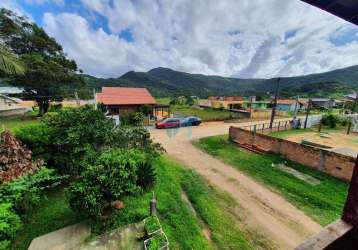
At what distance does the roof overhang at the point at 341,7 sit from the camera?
958mm

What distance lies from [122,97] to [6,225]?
18.2 m

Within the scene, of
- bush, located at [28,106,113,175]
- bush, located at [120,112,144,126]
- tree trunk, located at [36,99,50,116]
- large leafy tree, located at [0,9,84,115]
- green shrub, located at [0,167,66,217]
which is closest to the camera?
green shrub, located at [0,167,66,217]

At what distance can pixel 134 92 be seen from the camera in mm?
22469

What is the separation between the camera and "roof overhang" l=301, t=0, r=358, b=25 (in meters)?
0.96

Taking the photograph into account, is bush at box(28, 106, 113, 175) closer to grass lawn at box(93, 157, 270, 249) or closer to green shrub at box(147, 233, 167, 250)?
grass lawn at box(93, 157, 270, 249)

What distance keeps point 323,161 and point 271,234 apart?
5.53 meters

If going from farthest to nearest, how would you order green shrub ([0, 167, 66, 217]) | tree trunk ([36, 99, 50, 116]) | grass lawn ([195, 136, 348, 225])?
tree trunk ([36, 99, 50, 116]) < grass lawn ([195, 136, 348, 225]) < green shrub ([0, 167, 66, 217])

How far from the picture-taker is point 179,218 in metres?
4.90

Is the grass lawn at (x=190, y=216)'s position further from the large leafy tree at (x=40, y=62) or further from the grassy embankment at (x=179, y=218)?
the large leafy tree at (x=40, y=62)

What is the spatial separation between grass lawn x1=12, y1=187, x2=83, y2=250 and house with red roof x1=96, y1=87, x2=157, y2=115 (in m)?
14.3

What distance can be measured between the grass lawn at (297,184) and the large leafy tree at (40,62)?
16930mm

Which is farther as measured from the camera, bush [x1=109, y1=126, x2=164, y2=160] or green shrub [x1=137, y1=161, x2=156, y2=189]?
bush [x1=109, y1=126, x2=164, y2=160]

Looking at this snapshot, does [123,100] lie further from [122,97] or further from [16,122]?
[16,122]

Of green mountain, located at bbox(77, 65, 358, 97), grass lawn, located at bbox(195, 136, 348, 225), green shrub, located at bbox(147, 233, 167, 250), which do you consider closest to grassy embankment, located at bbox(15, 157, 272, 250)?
green shrub, located at bbox(147, 233, 167, 250)
